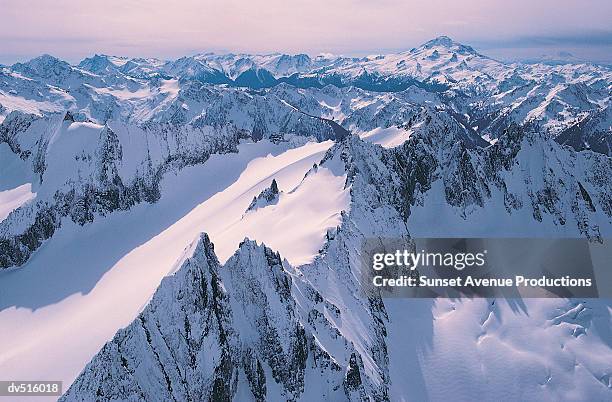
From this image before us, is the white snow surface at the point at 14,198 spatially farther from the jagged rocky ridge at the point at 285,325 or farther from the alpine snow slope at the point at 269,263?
the jagged rocky ridge at the point at 285,325

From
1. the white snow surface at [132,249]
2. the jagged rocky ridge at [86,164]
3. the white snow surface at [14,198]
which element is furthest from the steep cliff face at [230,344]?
the white snow surface at [14,198]

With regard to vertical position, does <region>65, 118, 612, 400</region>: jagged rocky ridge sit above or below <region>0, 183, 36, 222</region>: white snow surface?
above

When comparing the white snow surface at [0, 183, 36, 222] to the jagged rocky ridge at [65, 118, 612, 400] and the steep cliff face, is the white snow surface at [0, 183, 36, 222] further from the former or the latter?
the steep cliff face

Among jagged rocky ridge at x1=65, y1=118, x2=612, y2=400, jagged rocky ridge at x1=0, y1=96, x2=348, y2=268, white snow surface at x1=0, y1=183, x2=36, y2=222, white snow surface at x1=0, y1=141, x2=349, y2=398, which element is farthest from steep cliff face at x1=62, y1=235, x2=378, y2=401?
white snow surface at x1=0, y1=183, x2=36, y2=222

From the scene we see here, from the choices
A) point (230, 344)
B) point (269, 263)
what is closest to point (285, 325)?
point (230, 344)

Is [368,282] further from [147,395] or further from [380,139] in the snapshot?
[380,139]

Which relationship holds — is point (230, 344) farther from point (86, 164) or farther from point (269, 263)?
point (86, 164)

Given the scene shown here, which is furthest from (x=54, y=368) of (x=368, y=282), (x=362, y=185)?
(x=362, y=185)
